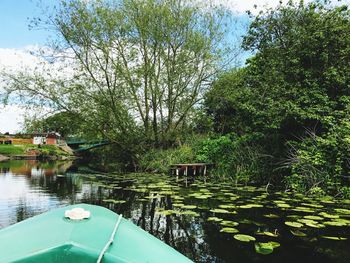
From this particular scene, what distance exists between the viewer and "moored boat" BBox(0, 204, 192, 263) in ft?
5.09

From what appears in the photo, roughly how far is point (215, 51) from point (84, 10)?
697 cm

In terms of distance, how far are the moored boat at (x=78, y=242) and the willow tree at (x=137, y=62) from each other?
1492 cm

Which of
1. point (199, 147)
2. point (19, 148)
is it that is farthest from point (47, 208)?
point (19, 148)

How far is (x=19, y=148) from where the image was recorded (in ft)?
131

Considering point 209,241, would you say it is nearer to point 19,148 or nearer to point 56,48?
point 56,48

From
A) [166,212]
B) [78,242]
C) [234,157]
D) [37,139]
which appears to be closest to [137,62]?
[234,157]

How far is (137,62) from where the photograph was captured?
17.2 meters

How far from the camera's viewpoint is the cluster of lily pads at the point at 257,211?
5242 millimetres

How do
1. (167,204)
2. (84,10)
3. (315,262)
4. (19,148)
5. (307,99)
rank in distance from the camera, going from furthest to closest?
1. (19,148)
2. (84,10)
3. (307,99)
4. (167,204)
5. (315,262)

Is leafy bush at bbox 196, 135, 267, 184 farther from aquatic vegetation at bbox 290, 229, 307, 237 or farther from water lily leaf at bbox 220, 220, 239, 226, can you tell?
aquatic vegetation at bbox 290, 229, 307, 237

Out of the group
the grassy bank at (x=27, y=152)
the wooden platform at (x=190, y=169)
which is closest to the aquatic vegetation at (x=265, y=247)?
the wooden platform at (x=190, y=169)

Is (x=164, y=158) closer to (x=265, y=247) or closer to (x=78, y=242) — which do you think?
(x=265, y=247)

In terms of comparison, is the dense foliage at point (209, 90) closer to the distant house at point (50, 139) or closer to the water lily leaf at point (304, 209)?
the water lily leaf at point (304, 209)

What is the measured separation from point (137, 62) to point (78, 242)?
1614cm
